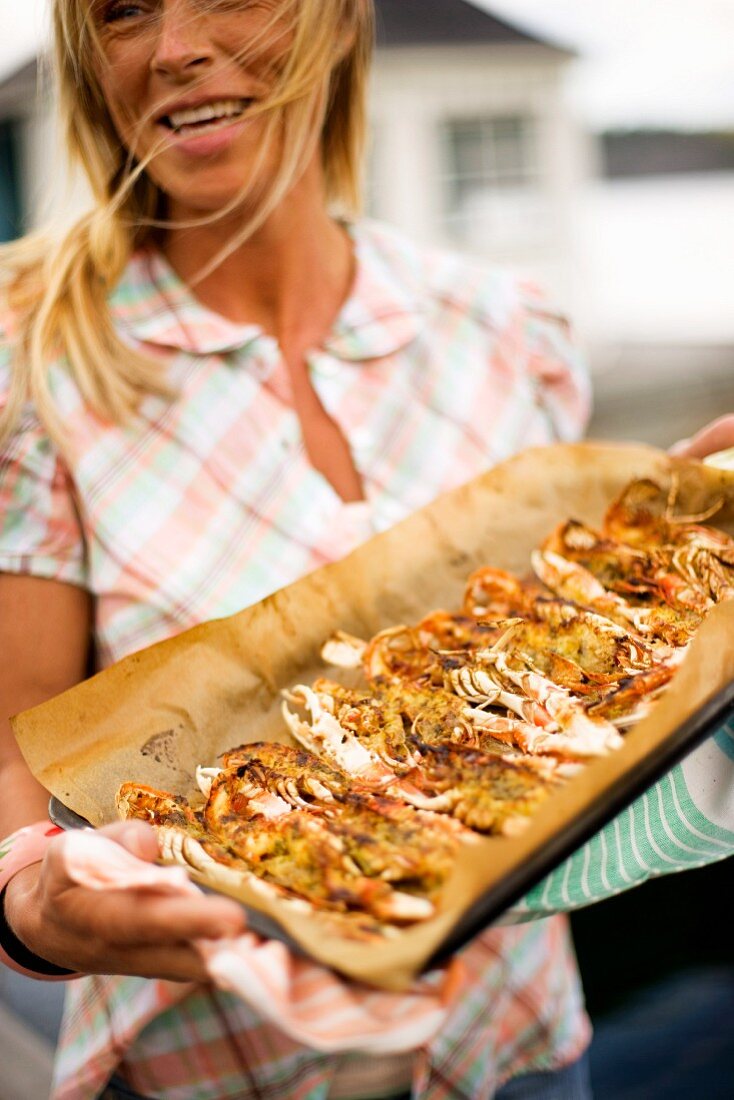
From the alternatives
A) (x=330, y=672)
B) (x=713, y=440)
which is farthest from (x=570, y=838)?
(x=713, y=440)

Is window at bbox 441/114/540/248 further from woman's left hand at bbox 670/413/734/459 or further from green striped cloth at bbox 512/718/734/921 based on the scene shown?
green striped cloth at bbox 512/718/734/921

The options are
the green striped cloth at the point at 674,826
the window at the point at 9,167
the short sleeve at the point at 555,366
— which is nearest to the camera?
the green striped cloth at the point at 674,826

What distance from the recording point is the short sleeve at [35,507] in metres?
1.53

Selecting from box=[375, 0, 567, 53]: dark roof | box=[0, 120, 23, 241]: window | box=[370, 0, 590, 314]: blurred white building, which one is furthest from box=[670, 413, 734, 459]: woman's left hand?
box=[375, 0, 567, 53]: dark roof

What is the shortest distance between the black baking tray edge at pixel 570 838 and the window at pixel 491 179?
11041 millimetres

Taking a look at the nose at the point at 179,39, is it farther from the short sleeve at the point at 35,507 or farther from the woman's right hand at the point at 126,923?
the woman's right hand at the point at 126,923

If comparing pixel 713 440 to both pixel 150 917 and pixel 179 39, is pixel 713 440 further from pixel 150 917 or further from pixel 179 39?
pixel 150 917

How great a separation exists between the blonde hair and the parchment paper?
43 centimetres

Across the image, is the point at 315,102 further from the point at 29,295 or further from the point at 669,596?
the point at 669,596

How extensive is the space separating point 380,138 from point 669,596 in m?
10.3

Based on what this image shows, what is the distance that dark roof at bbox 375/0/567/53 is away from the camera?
1069 cm

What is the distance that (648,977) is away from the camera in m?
3.51

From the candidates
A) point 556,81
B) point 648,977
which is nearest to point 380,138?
point 556,81

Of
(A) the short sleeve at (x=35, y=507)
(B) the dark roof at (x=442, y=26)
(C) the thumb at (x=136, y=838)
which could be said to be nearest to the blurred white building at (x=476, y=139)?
(B) the dark roof at (x=442, y=26)
